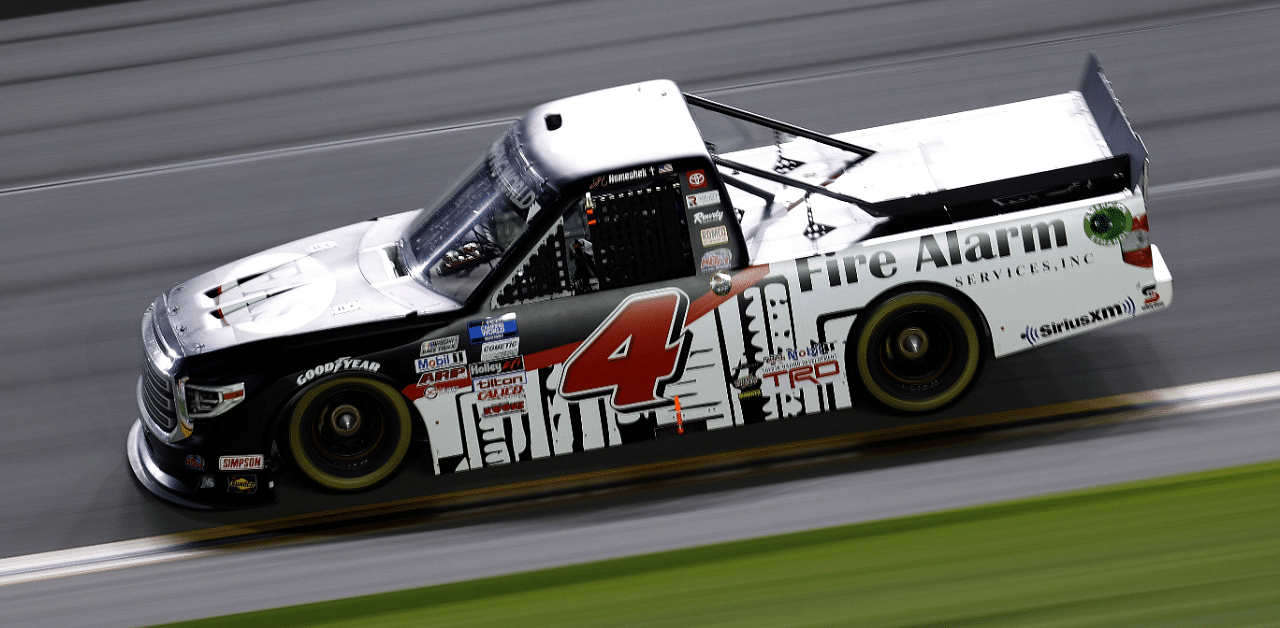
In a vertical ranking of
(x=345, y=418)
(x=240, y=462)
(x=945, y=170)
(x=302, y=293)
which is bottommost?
(x=240, y=462)

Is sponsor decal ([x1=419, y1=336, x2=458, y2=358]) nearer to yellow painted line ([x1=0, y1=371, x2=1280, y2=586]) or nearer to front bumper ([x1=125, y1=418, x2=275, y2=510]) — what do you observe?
yellow painted line ([x1=0, y1=371, x2=1280, y2=586])

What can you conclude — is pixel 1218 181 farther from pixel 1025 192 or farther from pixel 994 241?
pixel 994 241

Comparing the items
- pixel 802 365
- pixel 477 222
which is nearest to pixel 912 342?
pixel 802 365

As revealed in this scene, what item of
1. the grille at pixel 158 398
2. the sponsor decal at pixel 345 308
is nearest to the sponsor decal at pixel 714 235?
the sponsor decal at pixel 345 308

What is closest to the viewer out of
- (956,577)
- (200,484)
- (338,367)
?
(956,577)

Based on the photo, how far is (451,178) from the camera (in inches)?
385

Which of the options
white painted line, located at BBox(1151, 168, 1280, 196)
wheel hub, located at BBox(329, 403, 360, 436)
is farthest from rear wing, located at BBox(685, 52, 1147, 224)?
wheel hub, located at BBox(329, 403, 360, 436)

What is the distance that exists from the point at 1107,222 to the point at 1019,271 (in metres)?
0.51

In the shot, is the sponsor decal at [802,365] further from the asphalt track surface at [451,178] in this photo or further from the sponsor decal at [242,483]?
the sponsor decal at [242,483]

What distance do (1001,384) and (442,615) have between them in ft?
13.0

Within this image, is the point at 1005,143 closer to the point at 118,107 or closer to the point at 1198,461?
the point at 1198,461

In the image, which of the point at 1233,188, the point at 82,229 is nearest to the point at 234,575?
the point at 82,229

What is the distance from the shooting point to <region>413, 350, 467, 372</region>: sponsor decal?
6.26 m

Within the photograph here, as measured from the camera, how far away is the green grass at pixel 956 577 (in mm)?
3695
